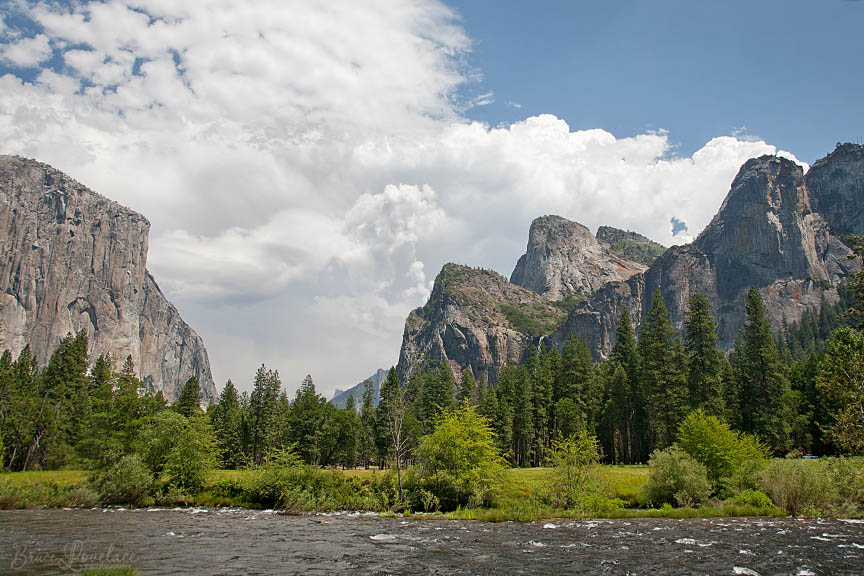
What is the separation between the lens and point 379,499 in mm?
39406

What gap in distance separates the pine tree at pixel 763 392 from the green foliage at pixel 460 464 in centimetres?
3728

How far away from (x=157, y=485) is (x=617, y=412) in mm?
59021

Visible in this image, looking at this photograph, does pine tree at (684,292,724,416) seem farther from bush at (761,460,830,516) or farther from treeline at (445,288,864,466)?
bush at (761,460,830,516)

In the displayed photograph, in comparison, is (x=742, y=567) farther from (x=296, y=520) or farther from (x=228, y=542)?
(x=296, y=520)

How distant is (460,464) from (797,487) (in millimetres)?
21223

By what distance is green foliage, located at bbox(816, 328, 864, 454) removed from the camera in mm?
26438

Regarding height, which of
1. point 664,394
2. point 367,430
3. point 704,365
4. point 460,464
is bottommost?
point 367,430

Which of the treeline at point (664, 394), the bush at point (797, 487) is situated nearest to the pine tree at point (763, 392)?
the treeline at point (664, 394)

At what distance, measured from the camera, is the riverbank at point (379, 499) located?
Answer: 106 feet

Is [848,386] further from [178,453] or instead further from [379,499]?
[178,453]

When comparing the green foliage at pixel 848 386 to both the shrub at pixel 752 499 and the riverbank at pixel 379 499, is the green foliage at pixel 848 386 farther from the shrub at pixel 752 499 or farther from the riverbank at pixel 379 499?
the shrub at pixel 752 499

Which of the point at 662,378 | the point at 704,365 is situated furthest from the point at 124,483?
the point at 704,365

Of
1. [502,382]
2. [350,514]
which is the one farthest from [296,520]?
[502,382]
